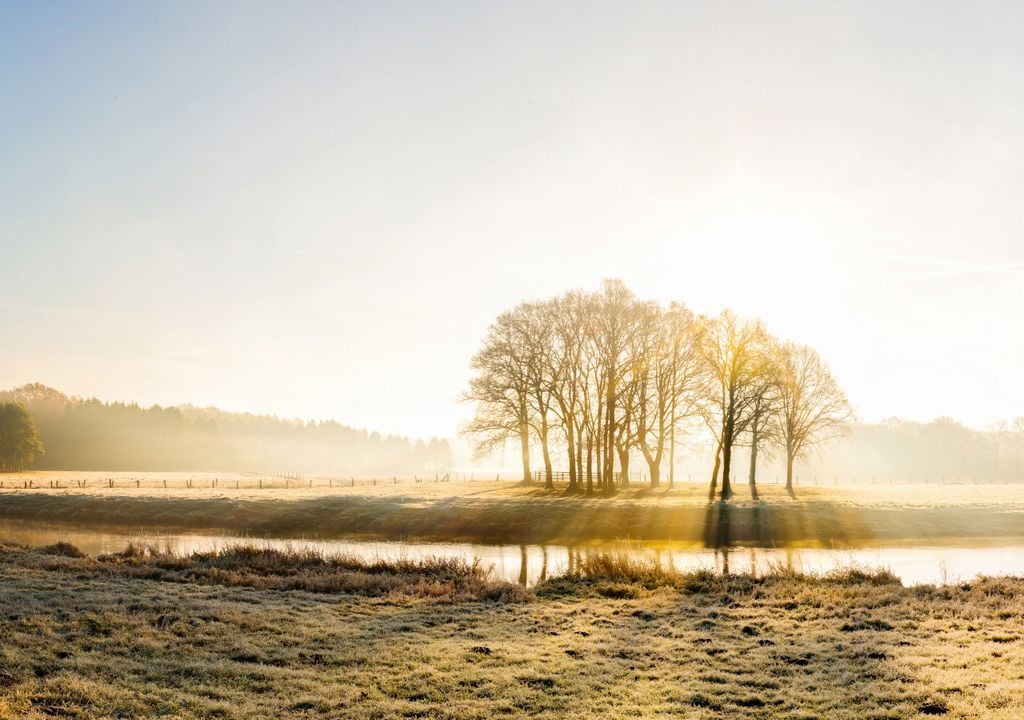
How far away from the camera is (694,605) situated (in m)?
17.9

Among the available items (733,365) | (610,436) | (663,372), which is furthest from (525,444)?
(733,365)

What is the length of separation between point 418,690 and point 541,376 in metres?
49.8

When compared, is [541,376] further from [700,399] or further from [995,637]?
[995,637]

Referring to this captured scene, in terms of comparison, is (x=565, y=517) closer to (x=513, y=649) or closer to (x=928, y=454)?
(x=513, y=649)

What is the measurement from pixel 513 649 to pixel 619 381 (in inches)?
1771

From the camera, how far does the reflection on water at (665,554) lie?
27062mm

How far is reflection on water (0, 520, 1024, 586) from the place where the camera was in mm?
27062

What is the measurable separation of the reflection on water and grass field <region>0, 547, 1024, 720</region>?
21.7 ft

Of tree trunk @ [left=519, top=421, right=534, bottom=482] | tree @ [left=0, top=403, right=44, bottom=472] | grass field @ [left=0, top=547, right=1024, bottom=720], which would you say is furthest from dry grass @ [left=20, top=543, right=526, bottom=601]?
tree @ [left=0, top=403, right=44, bottom=472]

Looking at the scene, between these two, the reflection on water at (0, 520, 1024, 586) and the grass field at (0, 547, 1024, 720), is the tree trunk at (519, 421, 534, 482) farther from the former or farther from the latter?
the grass field at (0, 547, 1024, 720)

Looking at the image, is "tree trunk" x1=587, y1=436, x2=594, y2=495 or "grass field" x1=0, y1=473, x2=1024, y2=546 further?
"tree trunk" x1=587, y1=436, x2=594, y2=495

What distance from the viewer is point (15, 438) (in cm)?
11019

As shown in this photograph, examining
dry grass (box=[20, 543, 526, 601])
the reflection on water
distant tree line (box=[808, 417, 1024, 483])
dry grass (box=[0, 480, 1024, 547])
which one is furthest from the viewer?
distant tree line (box=[808, 417, 1024, 483])

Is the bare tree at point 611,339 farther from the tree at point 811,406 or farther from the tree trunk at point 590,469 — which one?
the tree at point 811,406
